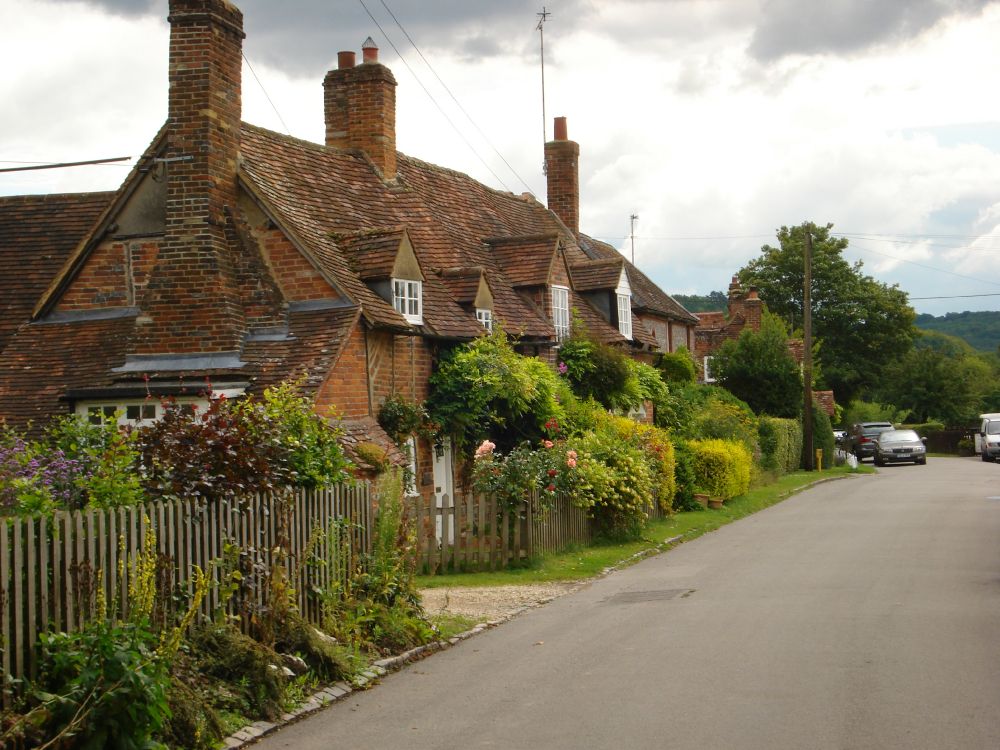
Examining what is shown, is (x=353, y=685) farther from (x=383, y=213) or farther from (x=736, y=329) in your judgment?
(x=736, y=329)

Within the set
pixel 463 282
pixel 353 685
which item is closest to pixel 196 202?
pixel 463 282

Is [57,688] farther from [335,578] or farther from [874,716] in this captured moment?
[874,716]

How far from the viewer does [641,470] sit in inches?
871

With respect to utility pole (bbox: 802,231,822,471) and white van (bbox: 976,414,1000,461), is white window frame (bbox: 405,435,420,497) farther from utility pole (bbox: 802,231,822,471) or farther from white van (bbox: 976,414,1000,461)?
white van (bbox: 976,414,1000,461)

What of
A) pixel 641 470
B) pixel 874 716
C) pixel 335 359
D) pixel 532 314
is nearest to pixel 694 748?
pixel 874 716

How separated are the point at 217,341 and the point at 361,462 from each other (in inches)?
156

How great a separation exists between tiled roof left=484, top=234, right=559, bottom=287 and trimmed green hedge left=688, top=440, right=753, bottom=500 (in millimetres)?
6318

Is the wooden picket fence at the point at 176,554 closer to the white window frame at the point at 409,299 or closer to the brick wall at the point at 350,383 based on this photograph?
the brick wall at the point at 350,383

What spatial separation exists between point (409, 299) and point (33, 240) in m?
9.34

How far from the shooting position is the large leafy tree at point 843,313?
249 ft

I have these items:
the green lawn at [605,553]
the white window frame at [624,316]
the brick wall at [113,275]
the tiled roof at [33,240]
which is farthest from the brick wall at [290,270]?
the white window frame at [624,316]

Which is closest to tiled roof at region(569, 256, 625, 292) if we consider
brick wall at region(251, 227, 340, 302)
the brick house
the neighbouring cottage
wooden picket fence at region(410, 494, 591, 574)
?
the brick house

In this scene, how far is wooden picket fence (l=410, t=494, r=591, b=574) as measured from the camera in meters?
17.2

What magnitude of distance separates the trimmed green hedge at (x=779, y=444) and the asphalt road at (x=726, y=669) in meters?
23.4
